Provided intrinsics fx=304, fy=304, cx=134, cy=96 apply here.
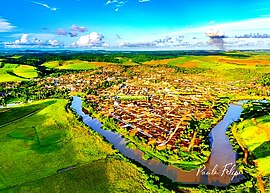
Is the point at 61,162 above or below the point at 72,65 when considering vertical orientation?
below

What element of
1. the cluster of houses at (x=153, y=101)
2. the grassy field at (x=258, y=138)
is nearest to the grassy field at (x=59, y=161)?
the cluster of houses at (x=153, y=101)

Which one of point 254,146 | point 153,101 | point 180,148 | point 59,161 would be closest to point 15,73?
point 153,101

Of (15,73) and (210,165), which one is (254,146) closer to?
(210,165)

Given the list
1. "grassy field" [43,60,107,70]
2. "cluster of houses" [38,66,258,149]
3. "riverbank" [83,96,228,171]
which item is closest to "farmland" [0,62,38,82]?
"cluster of houses" [38,66,258,149]

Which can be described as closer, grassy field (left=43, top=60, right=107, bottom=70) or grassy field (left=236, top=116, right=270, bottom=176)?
grassy field (left=236, top=116, right=270, bottom=176)

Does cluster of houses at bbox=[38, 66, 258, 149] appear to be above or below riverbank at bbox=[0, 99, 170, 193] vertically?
below

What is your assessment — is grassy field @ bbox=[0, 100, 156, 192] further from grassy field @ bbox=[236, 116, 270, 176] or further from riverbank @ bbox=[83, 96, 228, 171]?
grassy field @ bbox=[236, 116, 270, 176]
